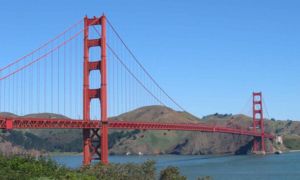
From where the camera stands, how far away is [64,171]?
38.8m

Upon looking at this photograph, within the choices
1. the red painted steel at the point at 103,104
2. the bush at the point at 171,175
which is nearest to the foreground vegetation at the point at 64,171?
the bush at the point at 171,175

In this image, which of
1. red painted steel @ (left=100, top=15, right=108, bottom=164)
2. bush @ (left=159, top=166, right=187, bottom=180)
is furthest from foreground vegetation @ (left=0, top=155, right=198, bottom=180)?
red painted steel @ (left=100, top=15, right=108, bottom=164)

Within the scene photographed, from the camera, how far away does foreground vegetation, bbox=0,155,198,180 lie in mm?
35209

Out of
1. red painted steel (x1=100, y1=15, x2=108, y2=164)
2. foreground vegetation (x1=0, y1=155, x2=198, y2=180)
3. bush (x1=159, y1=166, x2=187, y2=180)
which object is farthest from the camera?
red painted steel (x1=100, y1=15, x2=108, y2=164)

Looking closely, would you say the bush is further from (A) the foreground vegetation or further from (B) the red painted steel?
(B) the red painted steel

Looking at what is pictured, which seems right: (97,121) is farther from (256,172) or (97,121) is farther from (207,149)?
(207,149)

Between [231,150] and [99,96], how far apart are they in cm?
13466

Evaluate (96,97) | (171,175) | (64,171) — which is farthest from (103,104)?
(64,171)

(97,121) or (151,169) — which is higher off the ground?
(97,121)

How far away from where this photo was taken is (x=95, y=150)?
58844 mm

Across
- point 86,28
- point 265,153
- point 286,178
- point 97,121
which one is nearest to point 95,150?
point 97,121

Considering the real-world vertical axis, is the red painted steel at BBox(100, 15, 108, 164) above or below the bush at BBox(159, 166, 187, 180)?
above

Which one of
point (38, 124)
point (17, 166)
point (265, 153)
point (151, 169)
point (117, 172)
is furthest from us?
point (265, 153)

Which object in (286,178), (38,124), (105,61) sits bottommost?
(286,178)
